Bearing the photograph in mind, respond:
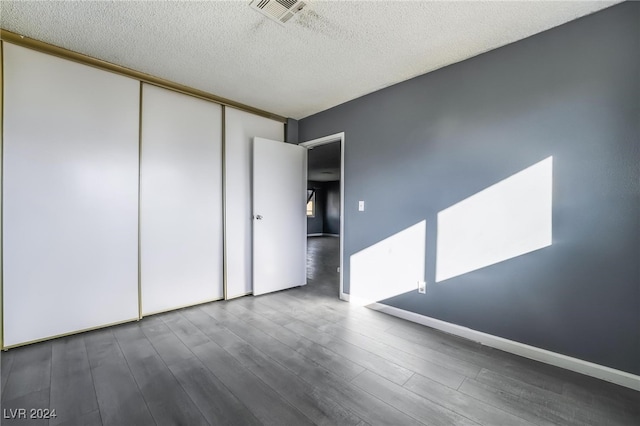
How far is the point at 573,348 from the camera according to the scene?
1883 mm

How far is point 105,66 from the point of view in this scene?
8.04 ft

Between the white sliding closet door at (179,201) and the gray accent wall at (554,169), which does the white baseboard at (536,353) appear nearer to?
the gray accent wall at (554,169)

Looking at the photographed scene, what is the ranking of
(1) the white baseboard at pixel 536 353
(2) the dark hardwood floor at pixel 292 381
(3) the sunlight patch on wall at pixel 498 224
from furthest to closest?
(3) the sunlight patch on wall at pixel 498 224 < (1) the white baseboard at pixel 536 353 < (2) the dark hardwood floor at pixel 292 381

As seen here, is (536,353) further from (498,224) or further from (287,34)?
(287,34)

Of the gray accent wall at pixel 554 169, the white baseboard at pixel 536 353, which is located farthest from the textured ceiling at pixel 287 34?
the white baseboard at pixel 536 353

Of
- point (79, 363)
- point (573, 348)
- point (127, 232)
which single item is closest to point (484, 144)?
point (573, 348)

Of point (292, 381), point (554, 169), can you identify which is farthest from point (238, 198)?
point (554, 169)

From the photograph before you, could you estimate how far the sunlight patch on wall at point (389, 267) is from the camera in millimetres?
2698

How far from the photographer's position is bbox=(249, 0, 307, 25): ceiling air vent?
175cm

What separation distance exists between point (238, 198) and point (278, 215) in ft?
1.93

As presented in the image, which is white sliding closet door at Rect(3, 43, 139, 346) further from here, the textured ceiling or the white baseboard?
the white baseboard

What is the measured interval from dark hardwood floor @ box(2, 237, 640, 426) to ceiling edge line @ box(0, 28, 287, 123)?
243 cm

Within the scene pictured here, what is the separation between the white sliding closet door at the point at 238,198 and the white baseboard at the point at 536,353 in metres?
2.07

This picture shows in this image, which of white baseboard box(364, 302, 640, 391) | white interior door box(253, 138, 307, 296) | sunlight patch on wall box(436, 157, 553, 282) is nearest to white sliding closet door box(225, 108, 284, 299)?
white interior door box(253, 138, 307, 296)
